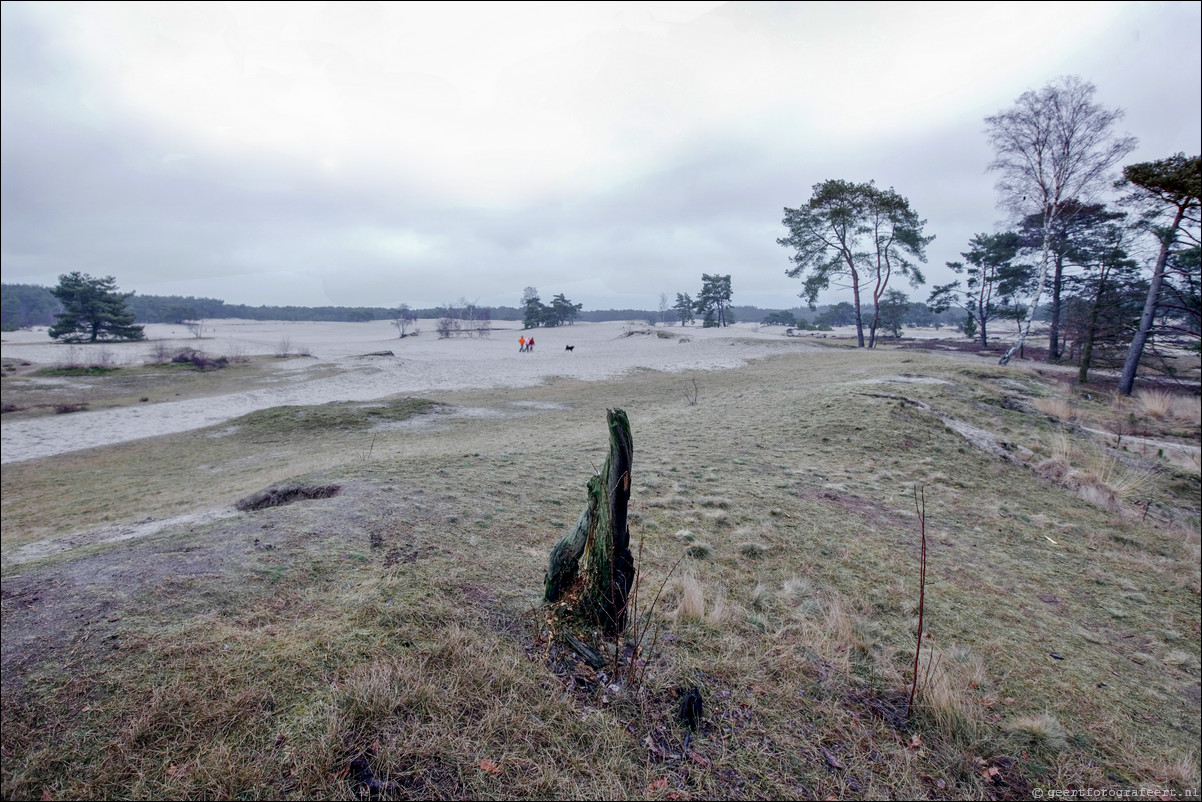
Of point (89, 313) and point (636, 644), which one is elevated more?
point (89, 313)

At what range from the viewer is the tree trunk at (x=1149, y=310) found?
48.2 ft

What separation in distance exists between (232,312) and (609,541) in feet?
394

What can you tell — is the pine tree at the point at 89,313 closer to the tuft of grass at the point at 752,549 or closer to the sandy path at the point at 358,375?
the sandy path at the point at 358,375

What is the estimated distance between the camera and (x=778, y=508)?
6.00m

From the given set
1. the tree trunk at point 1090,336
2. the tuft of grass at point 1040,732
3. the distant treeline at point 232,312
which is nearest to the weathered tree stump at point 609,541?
the tuft of grass at point 1040,732

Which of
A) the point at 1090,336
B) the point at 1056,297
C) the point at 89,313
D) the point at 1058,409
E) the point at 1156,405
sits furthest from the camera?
the point at 89,313

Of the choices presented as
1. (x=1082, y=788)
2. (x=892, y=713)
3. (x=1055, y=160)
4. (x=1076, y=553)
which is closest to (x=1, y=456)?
(x=892, y=713)

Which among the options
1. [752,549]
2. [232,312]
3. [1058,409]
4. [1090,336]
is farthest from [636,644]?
[232,312]

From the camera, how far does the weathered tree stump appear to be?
288 centimetres

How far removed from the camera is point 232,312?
313ft

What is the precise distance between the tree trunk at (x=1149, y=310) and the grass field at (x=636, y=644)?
468 inches

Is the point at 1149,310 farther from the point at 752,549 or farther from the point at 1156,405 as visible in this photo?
the point at 752,549

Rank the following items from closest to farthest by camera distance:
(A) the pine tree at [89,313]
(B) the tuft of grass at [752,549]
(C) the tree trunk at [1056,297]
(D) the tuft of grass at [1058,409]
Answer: (B) the tuft of grass at [752,549] < (D) the tuft of grass at [1058,409] < (C) the tree trunk at [1056,297] < (A) the pine tree at [89,313]

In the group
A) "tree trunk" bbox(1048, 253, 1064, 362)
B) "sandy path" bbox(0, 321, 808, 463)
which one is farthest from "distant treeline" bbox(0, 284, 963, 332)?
"tree trunk" bbox(1048, 253, 1064, 362)
